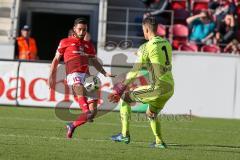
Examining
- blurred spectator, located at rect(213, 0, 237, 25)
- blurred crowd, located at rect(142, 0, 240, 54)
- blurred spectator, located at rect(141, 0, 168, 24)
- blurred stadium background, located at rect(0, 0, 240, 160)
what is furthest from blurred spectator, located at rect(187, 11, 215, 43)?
blurred spectator, located at rect(141, 0, 168, 24)

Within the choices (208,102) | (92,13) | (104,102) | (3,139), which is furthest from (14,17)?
(3,139)

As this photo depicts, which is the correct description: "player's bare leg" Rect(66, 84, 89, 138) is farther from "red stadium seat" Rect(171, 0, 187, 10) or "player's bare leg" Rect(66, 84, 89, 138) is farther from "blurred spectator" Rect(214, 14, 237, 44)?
"red stadium seat" Rect(171, 0, 187, 10)

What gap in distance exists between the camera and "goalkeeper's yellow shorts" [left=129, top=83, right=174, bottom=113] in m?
11.4

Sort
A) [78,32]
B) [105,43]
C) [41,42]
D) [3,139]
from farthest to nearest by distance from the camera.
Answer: [41,42] < [105,43] < [78,32] < [3,139]

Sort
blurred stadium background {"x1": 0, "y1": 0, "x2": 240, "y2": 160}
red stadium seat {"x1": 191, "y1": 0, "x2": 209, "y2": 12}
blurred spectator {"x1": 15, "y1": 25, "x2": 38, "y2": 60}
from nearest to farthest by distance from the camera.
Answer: blurred stadium background {"x1": 0, "y1": 0, "x2": 240, "y2": 160} < blurred spectator {"x1": 15, "y1": 25, "x2": 38, "y2": 60} < red stadium seat {"x1": 191, "y1": 0, "x2": 209, "y2": 12}

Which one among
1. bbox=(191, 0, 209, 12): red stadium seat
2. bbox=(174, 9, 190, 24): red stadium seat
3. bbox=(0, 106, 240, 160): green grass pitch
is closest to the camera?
bbox=(0, 106, 240, 160): green grass pitch

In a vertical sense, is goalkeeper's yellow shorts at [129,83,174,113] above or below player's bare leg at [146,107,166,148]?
above

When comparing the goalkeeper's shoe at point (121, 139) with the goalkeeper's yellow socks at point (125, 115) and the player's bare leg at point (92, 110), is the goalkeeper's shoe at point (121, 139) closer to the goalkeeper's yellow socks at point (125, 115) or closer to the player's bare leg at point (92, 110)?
the goalkeeper's yellow socks at point (125, 115)

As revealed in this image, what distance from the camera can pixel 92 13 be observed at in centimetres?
2395

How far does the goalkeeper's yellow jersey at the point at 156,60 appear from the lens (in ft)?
37.0

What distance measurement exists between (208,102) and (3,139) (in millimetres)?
9717

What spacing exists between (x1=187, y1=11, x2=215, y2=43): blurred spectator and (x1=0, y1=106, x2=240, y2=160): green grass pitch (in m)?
3.92

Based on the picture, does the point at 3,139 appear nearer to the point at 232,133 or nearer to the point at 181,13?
the point at 232,133

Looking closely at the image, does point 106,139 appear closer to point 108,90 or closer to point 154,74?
point 154,74
